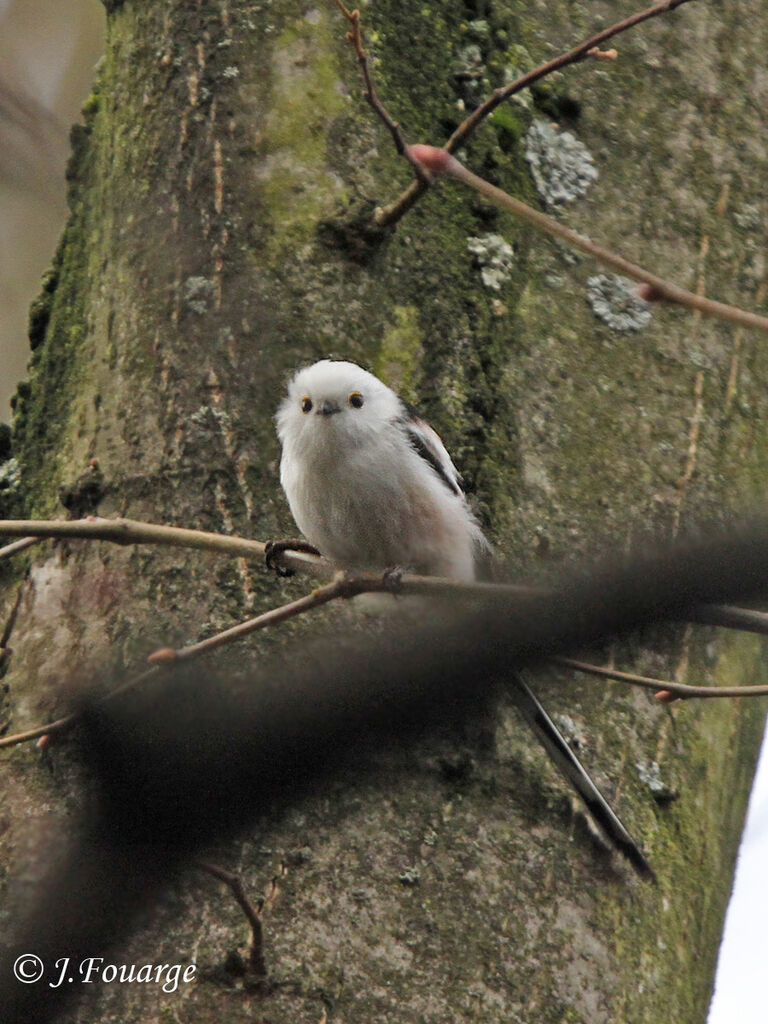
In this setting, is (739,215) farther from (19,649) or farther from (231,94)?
(19,649)

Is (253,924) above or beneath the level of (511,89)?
beneath

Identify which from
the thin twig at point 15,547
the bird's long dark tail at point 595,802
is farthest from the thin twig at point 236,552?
the thin twig at point 15,547

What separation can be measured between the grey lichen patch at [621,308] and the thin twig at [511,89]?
556 mm

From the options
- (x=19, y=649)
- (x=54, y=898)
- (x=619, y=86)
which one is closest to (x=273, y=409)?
(x=19, y=649)

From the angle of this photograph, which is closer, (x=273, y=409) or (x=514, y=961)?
(x=514, y=961)

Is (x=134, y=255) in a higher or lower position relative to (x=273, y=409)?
higher

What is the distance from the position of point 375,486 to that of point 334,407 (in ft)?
0.86

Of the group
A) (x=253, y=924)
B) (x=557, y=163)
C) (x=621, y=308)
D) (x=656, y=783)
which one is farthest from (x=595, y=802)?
(x=557, y=163)

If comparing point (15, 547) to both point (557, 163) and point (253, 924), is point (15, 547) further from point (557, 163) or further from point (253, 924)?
point (557, 163)

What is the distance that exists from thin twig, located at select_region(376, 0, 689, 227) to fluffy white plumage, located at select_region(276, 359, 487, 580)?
0.57 metres

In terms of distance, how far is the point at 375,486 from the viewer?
3.16 m

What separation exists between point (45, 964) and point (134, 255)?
2.12 m

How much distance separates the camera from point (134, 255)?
273 centimetres

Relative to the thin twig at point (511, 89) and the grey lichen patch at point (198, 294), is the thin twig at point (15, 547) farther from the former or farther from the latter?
the thin twig at point (511, 89)
